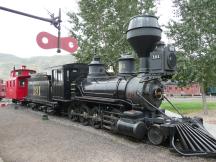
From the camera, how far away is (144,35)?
368 inches

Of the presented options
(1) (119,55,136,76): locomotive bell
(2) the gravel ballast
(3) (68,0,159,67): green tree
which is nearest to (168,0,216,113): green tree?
(3) (68,0,159,67): green tree

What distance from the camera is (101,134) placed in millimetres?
10516

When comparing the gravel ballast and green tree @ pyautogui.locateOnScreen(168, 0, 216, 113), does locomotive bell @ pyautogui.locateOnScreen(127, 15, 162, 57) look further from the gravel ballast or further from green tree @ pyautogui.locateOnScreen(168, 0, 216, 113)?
green tree @ pyautogui.locateOnScreen(168, 0, 216, 113)

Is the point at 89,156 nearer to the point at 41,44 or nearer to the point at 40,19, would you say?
the point at 41,44

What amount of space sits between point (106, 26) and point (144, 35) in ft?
36.8

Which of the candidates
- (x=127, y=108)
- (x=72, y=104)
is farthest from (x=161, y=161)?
(x=72, y=104)

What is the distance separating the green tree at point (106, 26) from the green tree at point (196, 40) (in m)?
3.71

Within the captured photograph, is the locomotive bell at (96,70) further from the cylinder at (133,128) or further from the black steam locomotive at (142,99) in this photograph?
the cylinder at (133,128)

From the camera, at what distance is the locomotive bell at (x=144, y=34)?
9375 millimetres

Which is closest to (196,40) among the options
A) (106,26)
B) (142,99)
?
(106,26)

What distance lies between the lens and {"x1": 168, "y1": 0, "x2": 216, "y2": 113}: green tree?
51.6 feet

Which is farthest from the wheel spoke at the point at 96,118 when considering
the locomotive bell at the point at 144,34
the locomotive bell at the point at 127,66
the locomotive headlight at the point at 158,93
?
the locomotive bell at the point at 144,34

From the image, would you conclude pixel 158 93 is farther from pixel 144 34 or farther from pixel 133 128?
pixel 144 34

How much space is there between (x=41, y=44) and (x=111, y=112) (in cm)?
359
